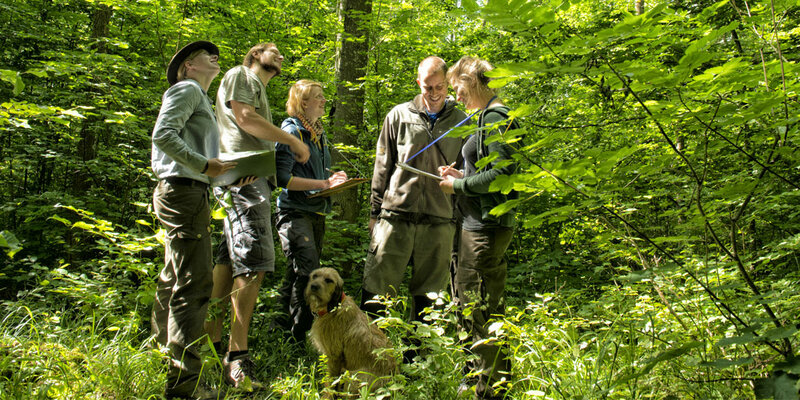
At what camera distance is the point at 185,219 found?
2709 mm

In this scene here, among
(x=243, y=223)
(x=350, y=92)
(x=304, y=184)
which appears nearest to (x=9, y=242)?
(x=243, y=223)

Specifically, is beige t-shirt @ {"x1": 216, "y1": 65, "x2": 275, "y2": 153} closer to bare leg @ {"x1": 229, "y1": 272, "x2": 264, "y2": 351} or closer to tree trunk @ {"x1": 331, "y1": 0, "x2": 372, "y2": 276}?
bare leg @ {"x1": 229, "y1": 272, "x2": 264, "y2": 351}

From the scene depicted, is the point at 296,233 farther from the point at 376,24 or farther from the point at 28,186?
the point at 28,186

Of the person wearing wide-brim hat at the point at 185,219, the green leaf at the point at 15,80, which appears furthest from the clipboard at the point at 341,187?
the green leaf at the point at 15,80

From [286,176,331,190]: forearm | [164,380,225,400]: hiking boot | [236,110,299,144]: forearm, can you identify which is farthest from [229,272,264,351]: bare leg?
[236,110,299,144]: forearm

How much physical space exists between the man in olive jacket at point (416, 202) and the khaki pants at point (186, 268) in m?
1.28

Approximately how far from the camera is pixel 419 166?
3.67 metres

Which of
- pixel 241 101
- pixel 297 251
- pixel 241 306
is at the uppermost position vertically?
pixel 241 101

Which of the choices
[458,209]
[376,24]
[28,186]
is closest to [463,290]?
[458,209]

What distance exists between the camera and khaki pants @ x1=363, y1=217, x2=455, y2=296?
3570mm

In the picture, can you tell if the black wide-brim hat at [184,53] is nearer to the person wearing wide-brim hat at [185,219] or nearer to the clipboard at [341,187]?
the person wearing wide-brim hat at [185,219]

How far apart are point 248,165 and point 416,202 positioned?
1.33 metres

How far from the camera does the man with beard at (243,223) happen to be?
3160 mm

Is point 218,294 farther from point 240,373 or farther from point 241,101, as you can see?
point 241,101
